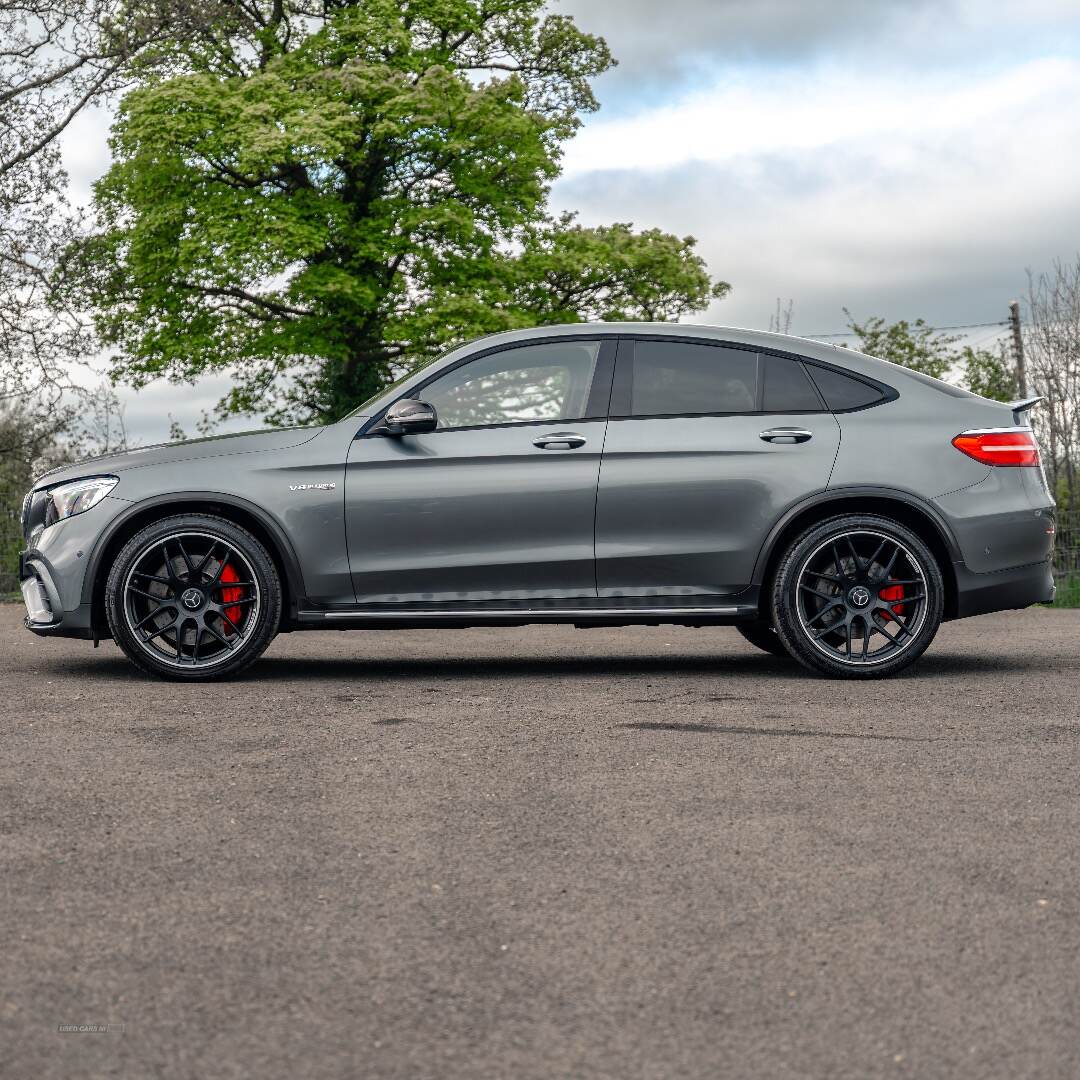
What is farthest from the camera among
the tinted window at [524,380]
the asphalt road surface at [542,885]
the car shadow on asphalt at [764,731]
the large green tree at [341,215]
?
the large green tree at [341,215]

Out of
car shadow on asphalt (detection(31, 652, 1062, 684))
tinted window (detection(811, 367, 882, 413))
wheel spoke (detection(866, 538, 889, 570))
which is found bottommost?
car shadow on asphalt (detection(31, 652, 1062, 684))

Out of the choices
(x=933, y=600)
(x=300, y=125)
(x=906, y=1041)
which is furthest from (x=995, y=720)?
(x=300, y=125)

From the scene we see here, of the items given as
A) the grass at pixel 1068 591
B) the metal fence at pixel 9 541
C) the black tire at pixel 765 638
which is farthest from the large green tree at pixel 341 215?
the black tire at pixel 765 638

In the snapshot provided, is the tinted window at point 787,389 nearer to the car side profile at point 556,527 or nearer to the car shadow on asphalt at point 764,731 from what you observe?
the car side profile at point 556,527

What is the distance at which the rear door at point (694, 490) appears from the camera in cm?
736

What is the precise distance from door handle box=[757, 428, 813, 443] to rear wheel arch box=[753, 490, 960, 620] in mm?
329

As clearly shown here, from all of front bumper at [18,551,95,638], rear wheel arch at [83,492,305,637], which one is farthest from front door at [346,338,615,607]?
front bumper at [18,551,95,638]

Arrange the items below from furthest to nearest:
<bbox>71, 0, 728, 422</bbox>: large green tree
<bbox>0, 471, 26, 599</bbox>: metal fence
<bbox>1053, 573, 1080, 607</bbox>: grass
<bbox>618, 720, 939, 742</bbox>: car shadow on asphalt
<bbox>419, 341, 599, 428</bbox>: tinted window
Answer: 1. <bbox>71, 0, 728, 422</bbox>: large green tree
2. <bbox>0, 471, 26, 599</bbox>: metal fence
3. <bbox>1053, 573, 1080, 607</bbox>: grass
4. <bbox>419, 341, 599, 428</bbox>: tinted window
5. <bbox>618, 720, 939, 742</bbox>: car shadow on asphalt

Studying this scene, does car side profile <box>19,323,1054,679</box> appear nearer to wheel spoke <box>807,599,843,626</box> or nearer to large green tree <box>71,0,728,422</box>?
wheel spoke <box>807,599,843,626</box>

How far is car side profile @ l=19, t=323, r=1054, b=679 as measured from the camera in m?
7.34

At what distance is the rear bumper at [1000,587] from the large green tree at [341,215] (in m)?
21.7

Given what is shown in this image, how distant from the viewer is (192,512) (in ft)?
24.4

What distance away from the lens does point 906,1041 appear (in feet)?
8.90

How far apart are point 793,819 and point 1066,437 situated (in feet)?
73.5
